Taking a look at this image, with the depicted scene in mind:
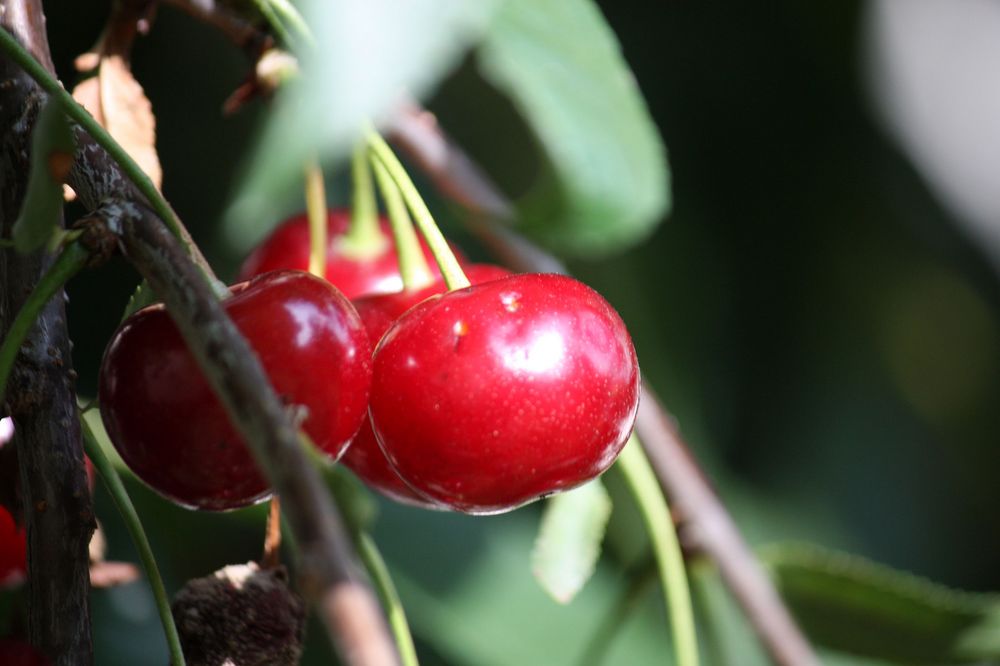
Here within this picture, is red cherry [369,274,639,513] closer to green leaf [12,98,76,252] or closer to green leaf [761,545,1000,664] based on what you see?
green leaf [12,98,76,252]

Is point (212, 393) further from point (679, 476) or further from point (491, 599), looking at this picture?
point (491, 599)

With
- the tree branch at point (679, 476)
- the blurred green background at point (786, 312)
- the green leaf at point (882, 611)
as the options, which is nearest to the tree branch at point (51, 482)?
the tree branch at point (679, 476)

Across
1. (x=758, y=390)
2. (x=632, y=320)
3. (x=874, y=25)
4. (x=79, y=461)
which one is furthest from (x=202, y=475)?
(x=874, y=25)

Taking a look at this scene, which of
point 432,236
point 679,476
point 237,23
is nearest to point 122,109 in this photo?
point 237,23

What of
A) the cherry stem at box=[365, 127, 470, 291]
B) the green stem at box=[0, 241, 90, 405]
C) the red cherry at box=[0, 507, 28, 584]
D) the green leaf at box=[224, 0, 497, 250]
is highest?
the green leaf at box=[224, 0, 497, 250]

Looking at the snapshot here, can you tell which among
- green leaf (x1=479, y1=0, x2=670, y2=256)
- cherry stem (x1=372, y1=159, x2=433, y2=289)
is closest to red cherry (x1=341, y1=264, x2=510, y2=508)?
cherry stem (x1=372, y1=159, x2=433, y2=289)

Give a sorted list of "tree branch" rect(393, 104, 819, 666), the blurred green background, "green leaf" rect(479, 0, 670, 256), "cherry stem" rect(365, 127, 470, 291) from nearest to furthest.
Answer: "green leaf" rect(479, 0, 670, 256) → "cherry stem" rect(365, 127, 470, 291) → "tree branch" rect(393, 104, 819, 666) → the blurred green background

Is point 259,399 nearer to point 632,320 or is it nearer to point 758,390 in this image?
point 632,320
